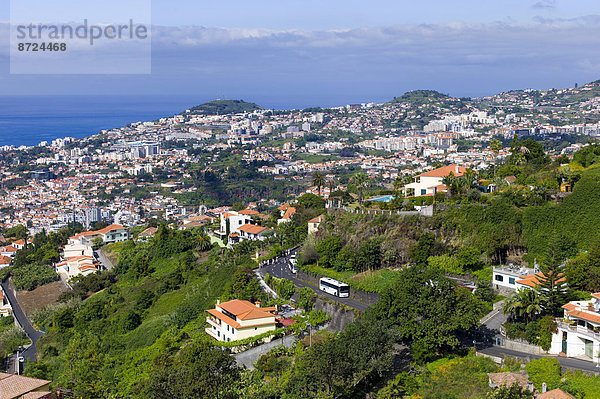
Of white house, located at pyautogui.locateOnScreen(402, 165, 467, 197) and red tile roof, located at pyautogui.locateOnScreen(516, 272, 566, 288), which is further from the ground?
white house, located at pyautogui.locateOnScreen(402, 165, 467, 197)

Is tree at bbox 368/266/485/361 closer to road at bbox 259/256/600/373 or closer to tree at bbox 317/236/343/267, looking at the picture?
road at bbox 259/256/600/373

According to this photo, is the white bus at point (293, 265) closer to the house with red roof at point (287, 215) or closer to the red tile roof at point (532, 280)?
the house with red roof at point (287, 215)

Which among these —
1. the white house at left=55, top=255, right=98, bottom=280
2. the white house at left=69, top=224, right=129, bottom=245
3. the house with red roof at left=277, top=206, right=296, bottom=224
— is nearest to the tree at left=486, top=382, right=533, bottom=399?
the house with red roof at left=277, top=206, right=296, bottom=224

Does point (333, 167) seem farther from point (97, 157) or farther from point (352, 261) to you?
point (352, 261)

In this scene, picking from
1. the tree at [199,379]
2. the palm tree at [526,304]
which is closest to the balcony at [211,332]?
the tree at [199,379]

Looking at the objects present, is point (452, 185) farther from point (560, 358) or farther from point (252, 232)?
point (252, 232)

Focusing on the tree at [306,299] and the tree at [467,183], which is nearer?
the tree at [306,299]
